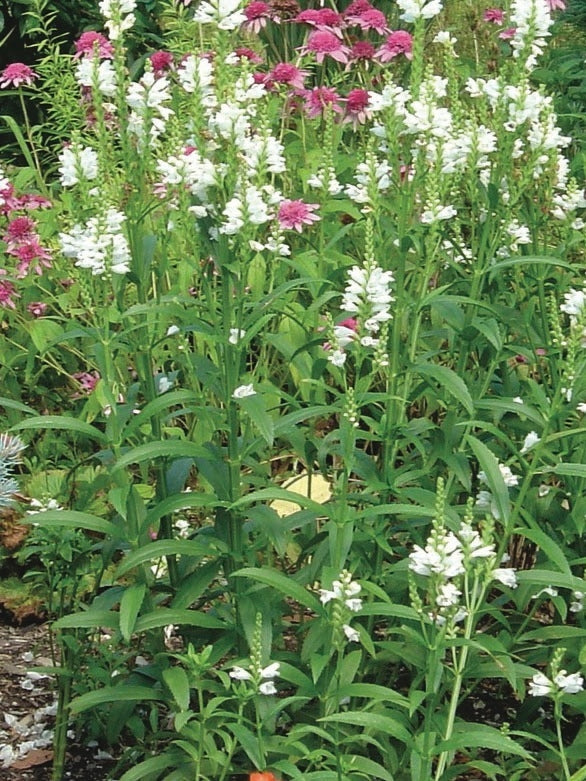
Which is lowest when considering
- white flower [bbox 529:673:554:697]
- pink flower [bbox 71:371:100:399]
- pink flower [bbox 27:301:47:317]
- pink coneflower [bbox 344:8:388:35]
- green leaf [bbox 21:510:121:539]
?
pink flower [bbox 71:371:100:399]

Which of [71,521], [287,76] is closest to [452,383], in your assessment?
[71,521]

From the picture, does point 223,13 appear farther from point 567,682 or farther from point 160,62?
point 160,62

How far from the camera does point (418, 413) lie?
3.78 metres

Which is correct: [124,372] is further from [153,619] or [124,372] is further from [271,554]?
[153,619]

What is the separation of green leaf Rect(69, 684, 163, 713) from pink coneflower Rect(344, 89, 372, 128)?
2.27m

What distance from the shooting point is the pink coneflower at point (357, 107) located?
411cm

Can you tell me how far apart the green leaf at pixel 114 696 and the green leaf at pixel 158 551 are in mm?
293

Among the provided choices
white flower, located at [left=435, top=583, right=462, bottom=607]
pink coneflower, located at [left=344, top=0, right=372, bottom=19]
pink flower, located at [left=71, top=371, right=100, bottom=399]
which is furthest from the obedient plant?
pink coneflower, located at [left=344, top=0, right=372, bottom=19]

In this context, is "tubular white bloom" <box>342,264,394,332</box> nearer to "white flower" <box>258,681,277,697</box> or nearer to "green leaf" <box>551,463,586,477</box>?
"green leaf" <box>551,463,586,477</box>

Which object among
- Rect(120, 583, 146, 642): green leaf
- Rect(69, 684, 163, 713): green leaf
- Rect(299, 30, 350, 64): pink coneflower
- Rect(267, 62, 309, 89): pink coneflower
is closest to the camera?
Rect(120, 583, 146, 642): green leaf

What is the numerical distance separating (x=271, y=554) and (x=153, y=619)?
1.52ft

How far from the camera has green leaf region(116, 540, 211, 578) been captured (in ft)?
7.48

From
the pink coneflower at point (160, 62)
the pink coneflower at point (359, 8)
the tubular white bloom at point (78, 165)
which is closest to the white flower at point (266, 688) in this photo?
the tubular white bloom at point (78, 165)

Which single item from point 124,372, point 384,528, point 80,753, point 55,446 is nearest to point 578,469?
point 384,528
